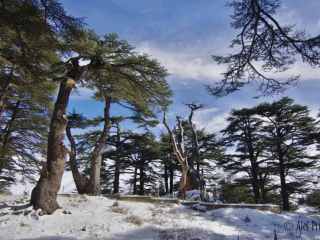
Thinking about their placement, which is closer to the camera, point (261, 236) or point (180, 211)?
point (261, 236)

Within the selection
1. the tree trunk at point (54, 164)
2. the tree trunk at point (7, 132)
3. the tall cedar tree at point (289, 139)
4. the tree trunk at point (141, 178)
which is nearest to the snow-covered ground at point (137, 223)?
the tree trunk at point (54, 164)

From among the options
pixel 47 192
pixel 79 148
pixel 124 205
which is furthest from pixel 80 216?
pixel 79 148

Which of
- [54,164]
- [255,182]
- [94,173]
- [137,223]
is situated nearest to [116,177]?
[94,173]

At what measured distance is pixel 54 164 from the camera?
28.9ft

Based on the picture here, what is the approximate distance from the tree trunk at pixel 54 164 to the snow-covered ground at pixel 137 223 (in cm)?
36

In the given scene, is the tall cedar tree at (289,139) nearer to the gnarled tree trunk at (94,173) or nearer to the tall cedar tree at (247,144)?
the tall cedar tree at (247,144)

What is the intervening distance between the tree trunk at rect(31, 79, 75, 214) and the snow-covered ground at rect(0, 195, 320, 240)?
0.36 m

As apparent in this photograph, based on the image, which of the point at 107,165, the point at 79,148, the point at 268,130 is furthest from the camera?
the point at 107,165

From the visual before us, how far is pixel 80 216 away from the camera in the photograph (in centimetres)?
779

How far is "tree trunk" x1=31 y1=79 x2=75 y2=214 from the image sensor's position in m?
8.20

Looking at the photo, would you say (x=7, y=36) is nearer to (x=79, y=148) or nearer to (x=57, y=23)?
(x=57, y=23)

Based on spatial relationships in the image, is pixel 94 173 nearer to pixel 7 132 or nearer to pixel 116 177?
pixel 7 132

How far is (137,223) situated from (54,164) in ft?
10.7

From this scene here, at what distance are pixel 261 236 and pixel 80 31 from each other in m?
6.41
